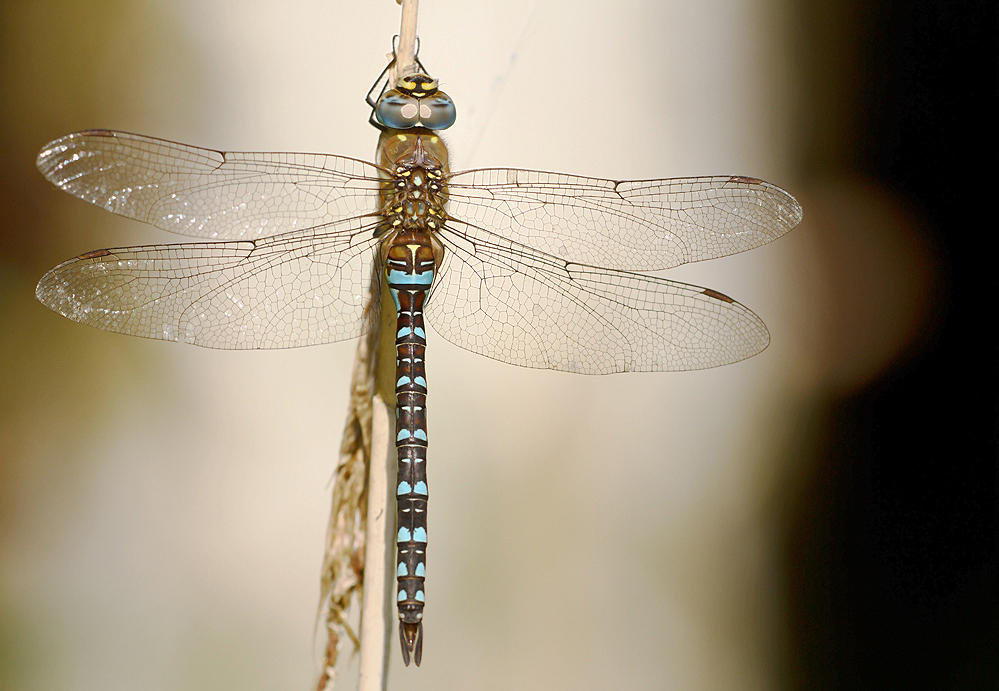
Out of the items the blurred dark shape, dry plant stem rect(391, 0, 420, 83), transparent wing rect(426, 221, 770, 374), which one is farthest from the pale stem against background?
the blurred dark shape

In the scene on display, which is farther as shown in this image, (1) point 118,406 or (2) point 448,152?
(1) point 118,406

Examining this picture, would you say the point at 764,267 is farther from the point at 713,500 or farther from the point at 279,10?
the point at 279,10

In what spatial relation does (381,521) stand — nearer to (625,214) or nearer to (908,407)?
(625,214)

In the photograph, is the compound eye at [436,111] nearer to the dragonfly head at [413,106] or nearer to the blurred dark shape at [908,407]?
the dragonfly head at [413,106]

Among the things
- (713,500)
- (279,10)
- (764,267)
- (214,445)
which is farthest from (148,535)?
(764,267)

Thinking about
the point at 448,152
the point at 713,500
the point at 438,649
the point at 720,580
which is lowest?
the point at 438,649

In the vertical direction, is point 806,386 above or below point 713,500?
above

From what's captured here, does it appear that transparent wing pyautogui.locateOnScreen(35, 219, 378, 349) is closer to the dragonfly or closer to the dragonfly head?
the dragonfly

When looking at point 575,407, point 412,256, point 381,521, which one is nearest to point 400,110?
point 412,256
